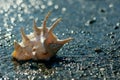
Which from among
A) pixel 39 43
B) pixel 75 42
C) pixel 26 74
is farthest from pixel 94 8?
pixel 26 74

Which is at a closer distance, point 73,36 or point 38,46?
point 38,46

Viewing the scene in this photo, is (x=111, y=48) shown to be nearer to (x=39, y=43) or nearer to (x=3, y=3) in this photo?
(x=39, y=43)

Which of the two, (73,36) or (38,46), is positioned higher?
(73,36)

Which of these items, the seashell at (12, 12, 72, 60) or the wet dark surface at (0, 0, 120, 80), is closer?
the wet dark surface at (0, 0, 120, 80)

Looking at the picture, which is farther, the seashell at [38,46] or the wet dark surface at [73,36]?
the seashell at [38,46]
